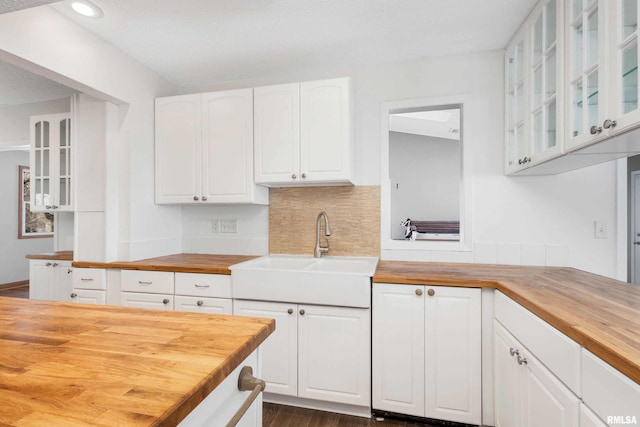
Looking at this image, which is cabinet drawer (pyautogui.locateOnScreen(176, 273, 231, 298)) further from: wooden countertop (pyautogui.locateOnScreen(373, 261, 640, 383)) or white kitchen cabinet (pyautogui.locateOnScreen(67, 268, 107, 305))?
wooden countertop (pyautogui.locateOnScreen(373, 261, 640, 383))

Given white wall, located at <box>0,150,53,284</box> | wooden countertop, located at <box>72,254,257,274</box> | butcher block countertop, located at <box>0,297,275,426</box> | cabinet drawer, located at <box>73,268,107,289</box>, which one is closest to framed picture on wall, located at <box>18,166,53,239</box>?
white wall, located at <box>0,150,53,284</box>

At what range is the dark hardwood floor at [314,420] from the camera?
1.88 m

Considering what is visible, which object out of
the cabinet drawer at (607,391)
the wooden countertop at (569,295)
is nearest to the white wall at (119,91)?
the wooden countertop at (569,295)

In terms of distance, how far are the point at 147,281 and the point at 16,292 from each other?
4.72 metres

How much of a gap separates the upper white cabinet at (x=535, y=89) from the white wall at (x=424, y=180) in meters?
3.15

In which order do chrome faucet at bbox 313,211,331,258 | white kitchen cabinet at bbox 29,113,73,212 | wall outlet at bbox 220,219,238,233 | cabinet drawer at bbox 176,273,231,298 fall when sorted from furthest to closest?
white kitchen cabinet at bbox 29,113,73,212 < wall outlet at bbox 220,219,238,233 < chrome faucet at bbox 313,211,331,258 < cabinet drawer at bbox 176,273,231,298

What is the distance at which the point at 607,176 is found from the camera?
6.78 ft

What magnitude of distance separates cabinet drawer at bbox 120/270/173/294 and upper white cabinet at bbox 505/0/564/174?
240 cm

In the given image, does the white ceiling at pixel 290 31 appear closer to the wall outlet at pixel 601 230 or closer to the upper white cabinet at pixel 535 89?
the upper white cabinet at pixel 535 89

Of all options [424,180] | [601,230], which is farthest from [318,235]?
[424,180]

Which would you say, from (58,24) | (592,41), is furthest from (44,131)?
(592,41)

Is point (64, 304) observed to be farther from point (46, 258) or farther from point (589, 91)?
point (46, 258)

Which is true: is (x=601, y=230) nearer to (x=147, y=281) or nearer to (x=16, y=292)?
(x=147, y=281)

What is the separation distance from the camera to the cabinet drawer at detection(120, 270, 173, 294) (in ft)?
7.16
